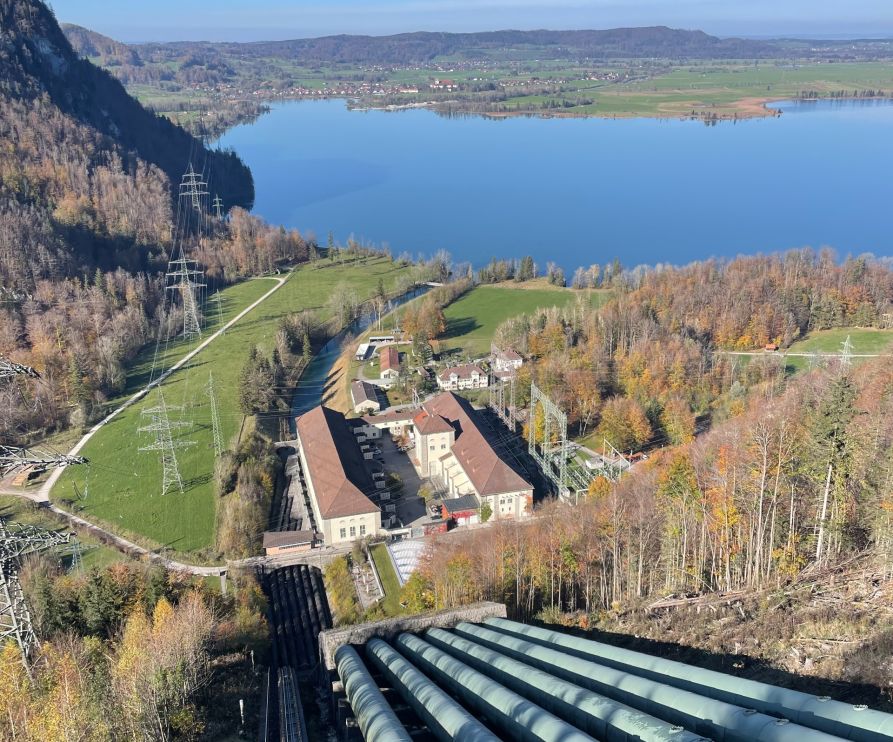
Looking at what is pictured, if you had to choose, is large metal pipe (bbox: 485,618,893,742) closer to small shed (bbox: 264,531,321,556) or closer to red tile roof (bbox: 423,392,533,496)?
red tile roof (bbox: 423,392,533,496)

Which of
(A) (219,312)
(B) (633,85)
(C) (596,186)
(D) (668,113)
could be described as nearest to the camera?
(A) (219,312)

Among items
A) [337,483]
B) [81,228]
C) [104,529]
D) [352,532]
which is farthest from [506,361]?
[81,228]

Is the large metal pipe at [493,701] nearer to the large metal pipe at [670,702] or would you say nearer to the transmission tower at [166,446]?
the large metal pipe at [670,702]

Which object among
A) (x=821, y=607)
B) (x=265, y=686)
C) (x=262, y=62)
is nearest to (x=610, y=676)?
(x=821, y=607)

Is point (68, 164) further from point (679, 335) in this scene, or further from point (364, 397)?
point (679, 335)

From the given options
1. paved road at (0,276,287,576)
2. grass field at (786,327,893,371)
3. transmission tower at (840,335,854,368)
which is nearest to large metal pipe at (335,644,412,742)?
paved road at (0,276,287,576)
